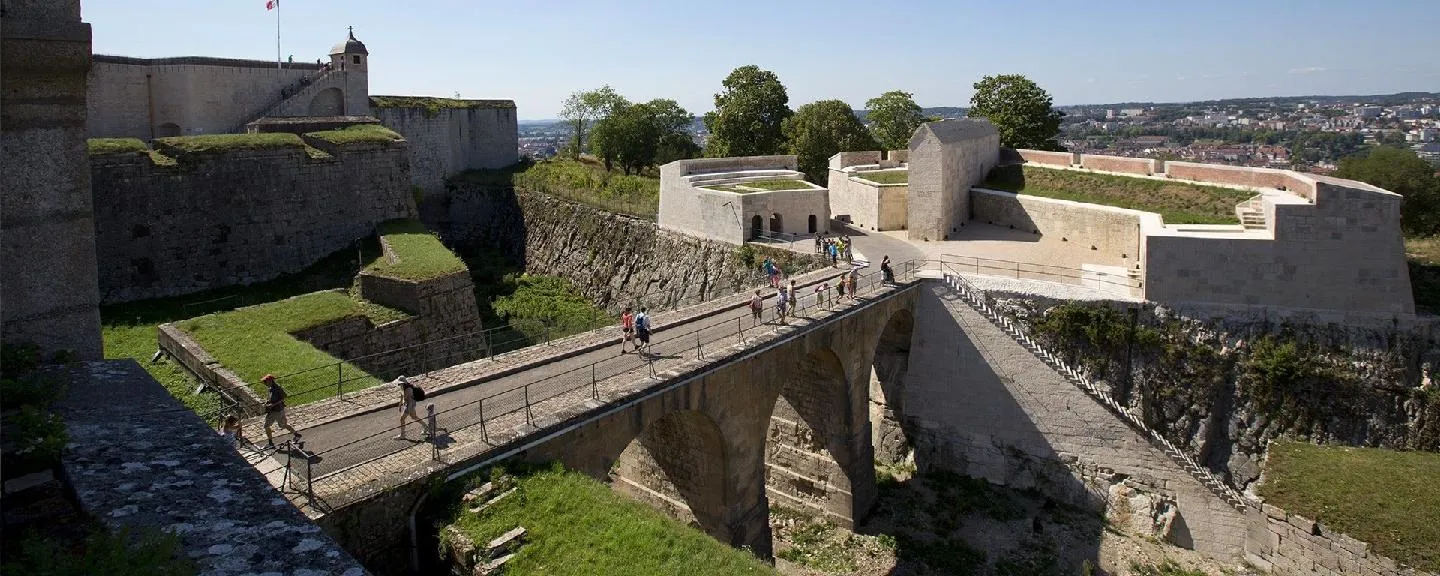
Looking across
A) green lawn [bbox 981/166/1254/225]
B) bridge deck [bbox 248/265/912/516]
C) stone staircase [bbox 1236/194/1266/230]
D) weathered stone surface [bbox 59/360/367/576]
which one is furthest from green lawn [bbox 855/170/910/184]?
weathered stone surface [bbox 59/360/367/576]

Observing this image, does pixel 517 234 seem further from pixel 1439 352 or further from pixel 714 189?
pixel 1439 352

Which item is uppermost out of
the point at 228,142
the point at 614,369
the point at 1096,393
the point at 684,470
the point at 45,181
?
the point at 228,142

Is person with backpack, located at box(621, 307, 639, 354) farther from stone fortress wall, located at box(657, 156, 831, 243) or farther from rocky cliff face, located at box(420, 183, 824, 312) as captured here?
stone fortress wall, located at box(657, 156, 831, 243)

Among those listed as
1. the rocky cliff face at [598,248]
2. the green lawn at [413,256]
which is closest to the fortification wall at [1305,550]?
the rocky cliff face at [598,248]

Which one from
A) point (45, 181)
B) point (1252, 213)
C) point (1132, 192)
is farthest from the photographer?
point (1132, 192)

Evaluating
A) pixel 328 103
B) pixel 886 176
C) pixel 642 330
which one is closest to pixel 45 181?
pixel 642 330

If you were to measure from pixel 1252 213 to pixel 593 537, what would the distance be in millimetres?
20511

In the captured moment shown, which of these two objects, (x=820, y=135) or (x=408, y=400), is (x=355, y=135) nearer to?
(x=408, y=400)

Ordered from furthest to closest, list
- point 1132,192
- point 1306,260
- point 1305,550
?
1. point 1132,192
2. point 1306,260
3. point 1305,550

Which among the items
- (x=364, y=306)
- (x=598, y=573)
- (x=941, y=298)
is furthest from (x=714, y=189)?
(x=598, y=573)

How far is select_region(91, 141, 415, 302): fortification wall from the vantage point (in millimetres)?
21219

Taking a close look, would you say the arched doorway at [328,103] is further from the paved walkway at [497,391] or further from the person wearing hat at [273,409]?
the person wearing hat at [273,409]

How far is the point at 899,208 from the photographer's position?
1219 inches

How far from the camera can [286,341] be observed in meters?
16.6
